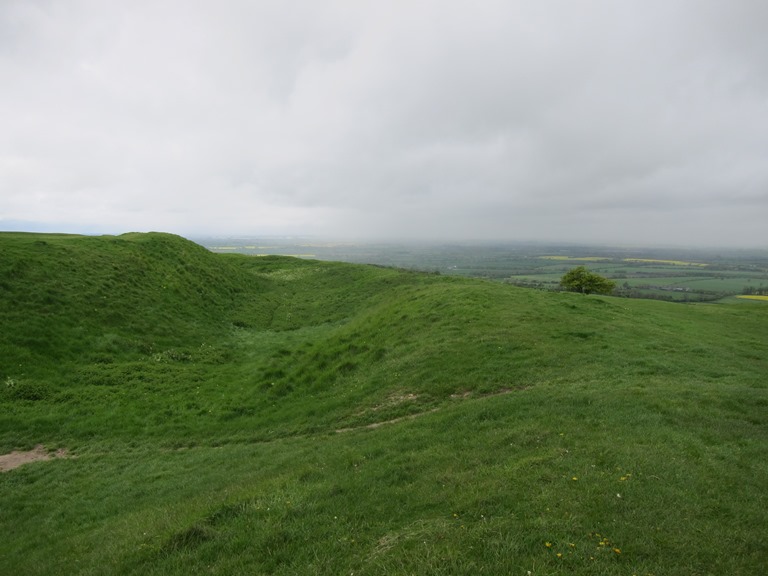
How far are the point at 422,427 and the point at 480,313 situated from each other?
36.6ft

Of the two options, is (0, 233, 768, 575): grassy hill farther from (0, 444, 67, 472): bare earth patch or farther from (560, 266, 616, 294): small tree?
(560, 266, 616, 294): small tree

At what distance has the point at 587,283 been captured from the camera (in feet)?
155

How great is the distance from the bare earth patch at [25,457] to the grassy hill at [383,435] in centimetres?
36

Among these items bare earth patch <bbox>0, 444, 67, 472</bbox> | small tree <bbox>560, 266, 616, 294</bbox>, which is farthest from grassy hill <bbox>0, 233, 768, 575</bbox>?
small tree <bbox>560, 266, 616, 294</bbox>

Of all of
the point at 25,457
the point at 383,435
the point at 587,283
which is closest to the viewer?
the point at 383,435

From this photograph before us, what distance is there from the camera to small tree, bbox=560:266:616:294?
46906mm

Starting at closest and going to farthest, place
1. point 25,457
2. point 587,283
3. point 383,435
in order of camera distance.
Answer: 1. point 383,435
2. point 25,457
3. point 587,283

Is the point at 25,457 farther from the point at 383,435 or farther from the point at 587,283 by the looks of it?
the point at 587,283

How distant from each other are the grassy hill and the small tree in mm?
18775

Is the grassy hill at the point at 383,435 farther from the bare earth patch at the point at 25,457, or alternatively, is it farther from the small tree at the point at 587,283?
the small tree at the point at 587,283

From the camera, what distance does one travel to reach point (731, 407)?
416 inches

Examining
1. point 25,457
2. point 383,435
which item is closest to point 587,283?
point 383,435

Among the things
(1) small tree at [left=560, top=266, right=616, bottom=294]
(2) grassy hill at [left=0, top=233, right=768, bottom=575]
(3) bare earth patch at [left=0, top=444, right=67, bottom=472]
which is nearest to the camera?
(2) grassy hill at [left=0, top=233, right=768, bottom=575]

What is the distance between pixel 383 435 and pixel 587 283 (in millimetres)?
44295
